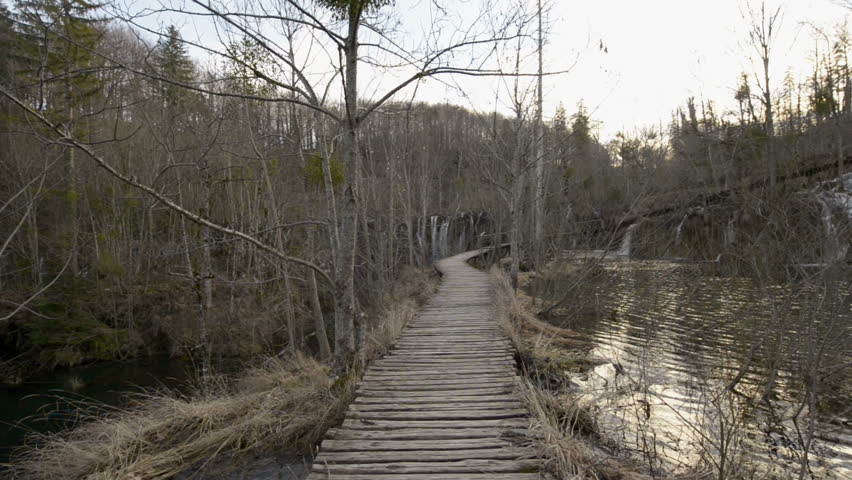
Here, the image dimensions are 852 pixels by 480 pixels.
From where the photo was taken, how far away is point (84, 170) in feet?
52.1

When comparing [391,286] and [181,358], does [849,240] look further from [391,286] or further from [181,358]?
[181,358]

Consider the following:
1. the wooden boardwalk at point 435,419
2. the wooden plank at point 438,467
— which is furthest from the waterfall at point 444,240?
the wooden plank at point 438,467

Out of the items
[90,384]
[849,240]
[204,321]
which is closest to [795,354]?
[849,240]

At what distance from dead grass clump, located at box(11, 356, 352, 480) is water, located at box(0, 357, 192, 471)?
4.73m

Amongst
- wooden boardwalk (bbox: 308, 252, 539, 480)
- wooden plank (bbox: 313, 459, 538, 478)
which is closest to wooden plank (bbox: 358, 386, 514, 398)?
wooden boardwalk (bbox: 308, 252, 539, 480)

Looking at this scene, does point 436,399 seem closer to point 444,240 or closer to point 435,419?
point 435,419

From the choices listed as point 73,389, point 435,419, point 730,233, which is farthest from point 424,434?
point 730,233

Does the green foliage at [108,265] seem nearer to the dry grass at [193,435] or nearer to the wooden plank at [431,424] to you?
the dry grass at [193,435]

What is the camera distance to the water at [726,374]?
460 centimetres

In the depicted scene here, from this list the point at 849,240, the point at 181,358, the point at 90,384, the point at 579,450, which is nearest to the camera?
the point at 579,450

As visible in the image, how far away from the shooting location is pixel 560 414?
4.64 m

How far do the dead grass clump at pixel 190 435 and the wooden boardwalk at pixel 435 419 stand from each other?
504 millimetres

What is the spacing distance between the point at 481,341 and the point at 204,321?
5390mm

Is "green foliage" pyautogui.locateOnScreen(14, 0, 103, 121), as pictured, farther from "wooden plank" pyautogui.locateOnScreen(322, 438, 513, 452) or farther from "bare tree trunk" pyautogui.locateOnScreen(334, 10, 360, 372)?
"wooden plank" pyautogui.locateOnScreen(322, 438, 513, 452)
